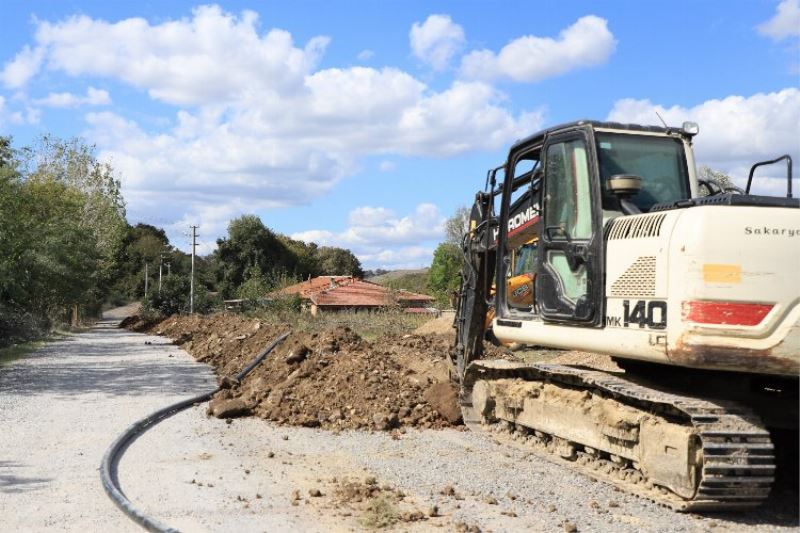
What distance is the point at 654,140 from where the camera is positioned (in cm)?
743

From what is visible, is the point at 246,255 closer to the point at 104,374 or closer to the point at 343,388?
the point at 104,374

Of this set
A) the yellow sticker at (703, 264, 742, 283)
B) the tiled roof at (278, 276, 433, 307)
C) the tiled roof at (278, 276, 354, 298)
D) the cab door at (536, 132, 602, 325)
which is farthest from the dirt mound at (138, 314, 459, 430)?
the tiled roof at (278, 276, 354, 298)

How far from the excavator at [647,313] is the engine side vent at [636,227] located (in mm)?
20

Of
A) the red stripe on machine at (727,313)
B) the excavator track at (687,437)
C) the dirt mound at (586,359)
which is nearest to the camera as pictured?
the red stripe on machine at (727,313)

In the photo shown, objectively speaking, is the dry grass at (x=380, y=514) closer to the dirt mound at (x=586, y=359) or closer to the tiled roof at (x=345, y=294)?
the dirt mound at (x=586, y=359)

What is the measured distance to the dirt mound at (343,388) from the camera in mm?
10289

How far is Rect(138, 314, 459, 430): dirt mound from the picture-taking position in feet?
33.8

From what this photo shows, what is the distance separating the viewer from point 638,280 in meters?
6.31

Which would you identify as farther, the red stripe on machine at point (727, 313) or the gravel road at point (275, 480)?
the gravel road at point (275, 480)

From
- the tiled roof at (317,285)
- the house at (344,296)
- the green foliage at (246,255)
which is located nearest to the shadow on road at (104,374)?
the house at (344,296)

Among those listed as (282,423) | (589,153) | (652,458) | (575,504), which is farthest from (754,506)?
(282,423)

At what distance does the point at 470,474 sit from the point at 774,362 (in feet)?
10.0

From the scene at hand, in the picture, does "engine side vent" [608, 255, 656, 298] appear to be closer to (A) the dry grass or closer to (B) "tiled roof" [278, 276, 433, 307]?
(A) the dry grass

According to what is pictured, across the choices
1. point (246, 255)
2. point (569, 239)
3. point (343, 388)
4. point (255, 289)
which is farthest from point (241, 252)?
point (569, 239)
